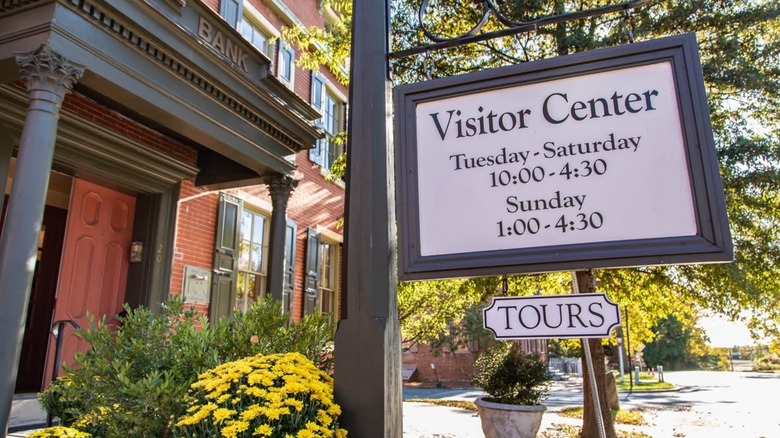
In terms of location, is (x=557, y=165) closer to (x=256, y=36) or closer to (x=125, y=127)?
(x=125, y=127)

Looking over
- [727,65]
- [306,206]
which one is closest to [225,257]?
[306,206]

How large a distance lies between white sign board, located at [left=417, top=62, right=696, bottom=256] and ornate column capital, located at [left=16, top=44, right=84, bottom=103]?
10.4 ft

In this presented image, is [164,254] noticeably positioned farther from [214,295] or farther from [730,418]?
[730,418]

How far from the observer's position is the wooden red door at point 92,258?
566 centimetres

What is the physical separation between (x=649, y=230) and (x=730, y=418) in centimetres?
1297

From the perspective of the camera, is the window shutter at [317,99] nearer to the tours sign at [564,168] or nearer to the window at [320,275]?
the window at [320,275]

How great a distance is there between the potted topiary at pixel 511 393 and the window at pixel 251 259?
3640 mm

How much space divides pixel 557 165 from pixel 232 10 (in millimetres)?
7340

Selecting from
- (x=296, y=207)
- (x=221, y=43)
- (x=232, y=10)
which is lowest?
(x=296, y=207)

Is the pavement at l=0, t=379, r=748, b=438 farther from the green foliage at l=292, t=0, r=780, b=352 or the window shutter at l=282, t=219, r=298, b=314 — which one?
the green foliage at l=292, t=0, r=780, b=352

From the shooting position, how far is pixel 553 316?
2.01 m

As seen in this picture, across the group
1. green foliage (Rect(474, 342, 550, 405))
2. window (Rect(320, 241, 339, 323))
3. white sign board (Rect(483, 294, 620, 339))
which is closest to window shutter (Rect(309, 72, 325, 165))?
window (Rect(320, 241, 339, 323))

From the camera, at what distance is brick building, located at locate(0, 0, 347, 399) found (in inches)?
153

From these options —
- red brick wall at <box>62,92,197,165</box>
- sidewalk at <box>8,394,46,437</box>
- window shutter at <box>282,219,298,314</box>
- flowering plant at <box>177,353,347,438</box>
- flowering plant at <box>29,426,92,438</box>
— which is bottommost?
sidewalk at <box>8,394,46,437</box>
